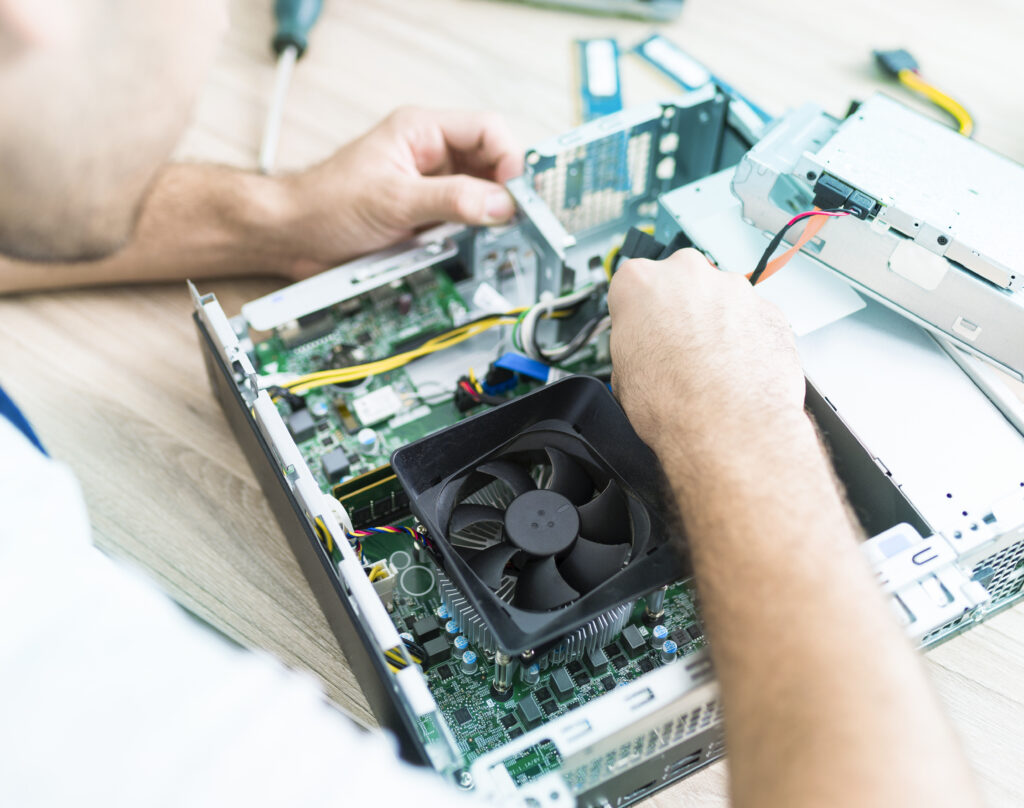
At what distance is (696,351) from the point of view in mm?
1434

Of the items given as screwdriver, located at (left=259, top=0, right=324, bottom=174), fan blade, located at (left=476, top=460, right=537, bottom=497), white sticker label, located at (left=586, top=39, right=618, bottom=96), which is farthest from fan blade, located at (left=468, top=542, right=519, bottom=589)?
white sticker label, located at (left=586, top=39, right=618, bottom=96)

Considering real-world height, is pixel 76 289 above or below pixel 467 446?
below

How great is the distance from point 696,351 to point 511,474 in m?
0.36

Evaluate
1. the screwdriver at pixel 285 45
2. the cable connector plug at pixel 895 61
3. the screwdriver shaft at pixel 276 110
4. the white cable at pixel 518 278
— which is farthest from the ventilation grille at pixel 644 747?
the cable connector plug at pixel 895 61

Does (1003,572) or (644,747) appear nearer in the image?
(644,747)

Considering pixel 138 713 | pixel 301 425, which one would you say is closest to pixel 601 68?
pixel 301 425

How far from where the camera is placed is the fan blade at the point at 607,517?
147 centimetres

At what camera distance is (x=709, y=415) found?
134cm

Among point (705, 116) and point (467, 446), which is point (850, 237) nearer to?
point (705, 116)

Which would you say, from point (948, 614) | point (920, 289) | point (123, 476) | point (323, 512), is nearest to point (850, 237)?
point (920, 289)

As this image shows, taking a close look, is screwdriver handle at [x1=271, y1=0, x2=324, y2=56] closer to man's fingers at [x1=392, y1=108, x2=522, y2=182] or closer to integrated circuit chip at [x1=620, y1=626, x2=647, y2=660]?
man's fingers at [x1=392, y1=108, x2=522, y2=182]

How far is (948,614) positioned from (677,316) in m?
0.59

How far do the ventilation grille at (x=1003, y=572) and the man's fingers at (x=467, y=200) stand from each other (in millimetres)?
1100

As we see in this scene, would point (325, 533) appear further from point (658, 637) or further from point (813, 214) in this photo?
point (813, 214)
